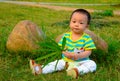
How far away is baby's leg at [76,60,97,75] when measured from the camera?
4613mm

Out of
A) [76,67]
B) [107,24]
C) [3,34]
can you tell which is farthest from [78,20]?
[107,24]

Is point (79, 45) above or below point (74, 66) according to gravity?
above

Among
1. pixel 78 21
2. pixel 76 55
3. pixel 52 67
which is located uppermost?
pixel 78 21

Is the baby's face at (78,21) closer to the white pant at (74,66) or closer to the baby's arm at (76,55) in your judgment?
the baby's arm at (76,55)

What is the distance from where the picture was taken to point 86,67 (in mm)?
4691

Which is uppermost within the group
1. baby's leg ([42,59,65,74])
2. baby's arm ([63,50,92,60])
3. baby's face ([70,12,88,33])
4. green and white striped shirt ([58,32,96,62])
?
baby's face ([70,12,88,33])

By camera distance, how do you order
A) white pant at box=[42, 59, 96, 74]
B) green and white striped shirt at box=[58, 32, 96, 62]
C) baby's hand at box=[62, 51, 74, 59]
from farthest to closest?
1. green and white striped shirt at box=[58, 32, 96, 62]
2. white pant at box=[42, 59, 96, 74]
3. baby's hand at box=[62, 51, 74, 59]

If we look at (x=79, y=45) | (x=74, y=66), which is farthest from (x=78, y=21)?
(x=74, y=66)

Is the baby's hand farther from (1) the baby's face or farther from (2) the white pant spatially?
(1) the baby's face

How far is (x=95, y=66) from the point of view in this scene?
4.80 metres

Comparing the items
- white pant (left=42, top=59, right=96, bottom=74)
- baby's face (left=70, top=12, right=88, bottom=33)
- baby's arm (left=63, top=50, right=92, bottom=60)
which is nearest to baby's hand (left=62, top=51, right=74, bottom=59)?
baby's arm (left=63, top=50, right=92, bottom=60)

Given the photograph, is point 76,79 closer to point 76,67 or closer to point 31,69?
point 76,67

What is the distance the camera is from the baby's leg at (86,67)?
4613 millimetres

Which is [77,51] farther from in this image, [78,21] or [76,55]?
[78,21]
